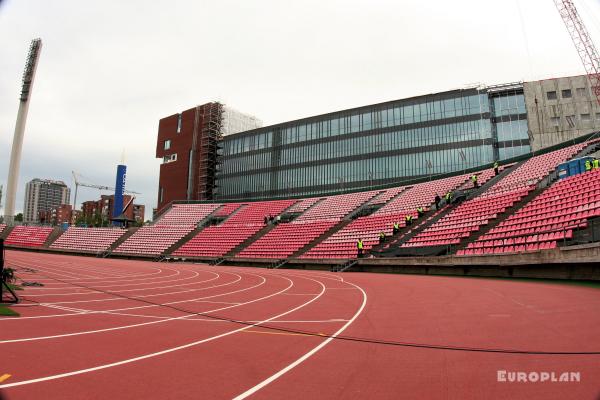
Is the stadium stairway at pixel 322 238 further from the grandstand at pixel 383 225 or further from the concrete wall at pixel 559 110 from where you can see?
the concrete wall at pixel 559 110

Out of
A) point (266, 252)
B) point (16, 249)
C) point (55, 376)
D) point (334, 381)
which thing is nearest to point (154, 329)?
point (55, 376)

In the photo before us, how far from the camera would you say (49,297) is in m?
12.2

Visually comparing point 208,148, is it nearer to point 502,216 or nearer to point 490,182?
point 490,182

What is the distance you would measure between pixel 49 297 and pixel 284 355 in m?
10.4

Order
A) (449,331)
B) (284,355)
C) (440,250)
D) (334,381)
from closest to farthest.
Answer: (334,381) → (284,355) → (449,331) → (440,250)

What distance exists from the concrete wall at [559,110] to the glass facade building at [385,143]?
155 cm

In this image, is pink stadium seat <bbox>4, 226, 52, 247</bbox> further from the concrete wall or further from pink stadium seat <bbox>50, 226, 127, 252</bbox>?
the concrete wall

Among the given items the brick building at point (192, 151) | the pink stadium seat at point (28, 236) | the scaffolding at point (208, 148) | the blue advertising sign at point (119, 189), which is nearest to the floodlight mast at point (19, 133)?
the pink stadium seat at point (28, 236)

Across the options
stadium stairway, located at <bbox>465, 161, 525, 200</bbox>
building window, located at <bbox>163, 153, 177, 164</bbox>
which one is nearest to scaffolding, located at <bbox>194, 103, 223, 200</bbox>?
building window, located at <bbox>163, 153, 177, 164</bbox>

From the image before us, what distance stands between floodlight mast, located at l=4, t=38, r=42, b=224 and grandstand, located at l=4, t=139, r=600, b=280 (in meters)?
5.44

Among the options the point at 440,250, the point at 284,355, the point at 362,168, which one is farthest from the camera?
the point at 362,168

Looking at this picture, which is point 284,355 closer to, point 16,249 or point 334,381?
point 334,381

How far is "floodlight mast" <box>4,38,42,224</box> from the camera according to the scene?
215 feet

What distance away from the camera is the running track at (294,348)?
4.40 metres
